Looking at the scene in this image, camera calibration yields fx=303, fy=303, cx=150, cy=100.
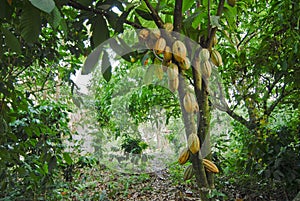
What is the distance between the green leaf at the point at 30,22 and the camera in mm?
332

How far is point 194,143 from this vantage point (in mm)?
471

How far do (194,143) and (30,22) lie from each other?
287 mm

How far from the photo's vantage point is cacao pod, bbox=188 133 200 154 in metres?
0.47

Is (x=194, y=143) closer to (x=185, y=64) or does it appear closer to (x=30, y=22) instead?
(x=185, y=64)

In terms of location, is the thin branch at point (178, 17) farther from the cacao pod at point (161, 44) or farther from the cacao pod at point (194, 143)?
the cacao pod at point (194, 143)

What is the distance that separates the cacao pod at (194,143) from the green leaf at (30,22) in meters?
0.27

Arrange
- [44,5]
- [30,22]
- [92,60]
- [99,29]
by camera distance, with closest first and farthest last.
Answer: [44,5] < [30,22] < [99,29] < [92,60]

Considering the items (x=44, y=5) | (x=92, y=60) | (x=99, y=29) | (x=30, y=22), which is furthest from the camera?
(x=92, y=60)

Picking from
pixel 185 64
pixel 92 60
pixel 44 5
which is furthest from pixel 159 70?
pixel 44 5

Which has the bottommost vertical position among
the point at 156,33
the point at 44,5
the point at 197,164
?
the point at 197,164

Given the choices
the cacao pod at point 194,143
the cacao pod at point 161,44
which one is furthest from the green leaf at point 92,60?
the cacao pod at point 194,143

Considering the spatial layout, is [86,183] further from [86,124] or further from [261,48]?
[261,48]

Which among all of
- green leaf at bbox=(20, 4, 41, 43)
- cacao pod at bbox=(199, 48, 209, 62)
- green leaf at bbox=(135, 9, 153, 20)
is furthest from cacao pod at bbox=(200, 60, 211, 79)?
green leaf at bbox=(20, 4, 41, 43)

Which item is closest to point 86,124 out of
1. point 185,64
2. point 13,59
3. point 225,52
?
point 13,59
